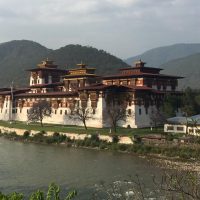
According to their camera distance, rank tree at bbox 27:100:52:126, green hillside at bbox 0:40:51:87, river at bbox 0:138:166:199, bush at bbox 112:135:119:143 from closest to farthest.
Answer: river at bbox 0:138:166:199
bush at bbox 112:135:119:143
tree at bbox 27:100:52:126
green hillside at bbox 0:40:51:87

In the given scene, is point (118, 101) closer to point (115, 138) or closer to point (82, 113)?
point (82, 113)

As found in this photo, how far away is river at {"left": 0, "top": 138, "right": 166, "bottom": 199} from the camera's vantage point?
95.3 ft

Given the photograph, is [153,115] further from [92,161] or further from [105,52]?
[105,52]

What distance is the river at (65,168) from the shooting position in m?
29.0

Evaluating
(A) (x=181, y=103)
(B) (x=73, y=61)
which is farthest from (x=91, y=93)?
(B) (x=73, y=61)

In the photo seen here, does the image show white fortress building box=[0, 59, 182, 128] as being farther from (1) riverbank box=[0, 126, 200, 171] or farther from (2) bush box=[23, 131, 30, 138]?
(1) riverbank box=[0, 126, 200, 171]

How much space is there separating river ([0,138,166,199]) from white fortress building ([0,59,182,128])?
13.0m

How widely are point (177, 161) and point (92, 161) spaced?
7.45 metres

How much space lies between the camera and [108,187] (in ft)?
93.4

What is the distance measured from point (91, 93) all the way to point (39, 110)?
34.5 ft

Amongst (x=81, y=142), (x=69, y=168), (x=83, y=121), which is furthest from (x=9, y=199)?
(x=83, y=121)

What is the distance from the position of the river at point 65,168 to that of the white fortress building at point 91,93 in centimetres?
1298

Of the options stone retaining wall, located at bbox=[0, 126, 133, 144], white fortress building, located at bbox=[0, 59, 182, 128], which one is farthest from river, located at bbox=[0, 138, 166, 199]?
white fortress building, located at bbox=[0, 59, 182, 128]

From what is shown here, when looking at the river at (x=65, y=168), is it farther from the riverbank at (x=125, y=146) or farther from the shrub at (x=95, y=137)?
the shrub at (x=95, y=137)
